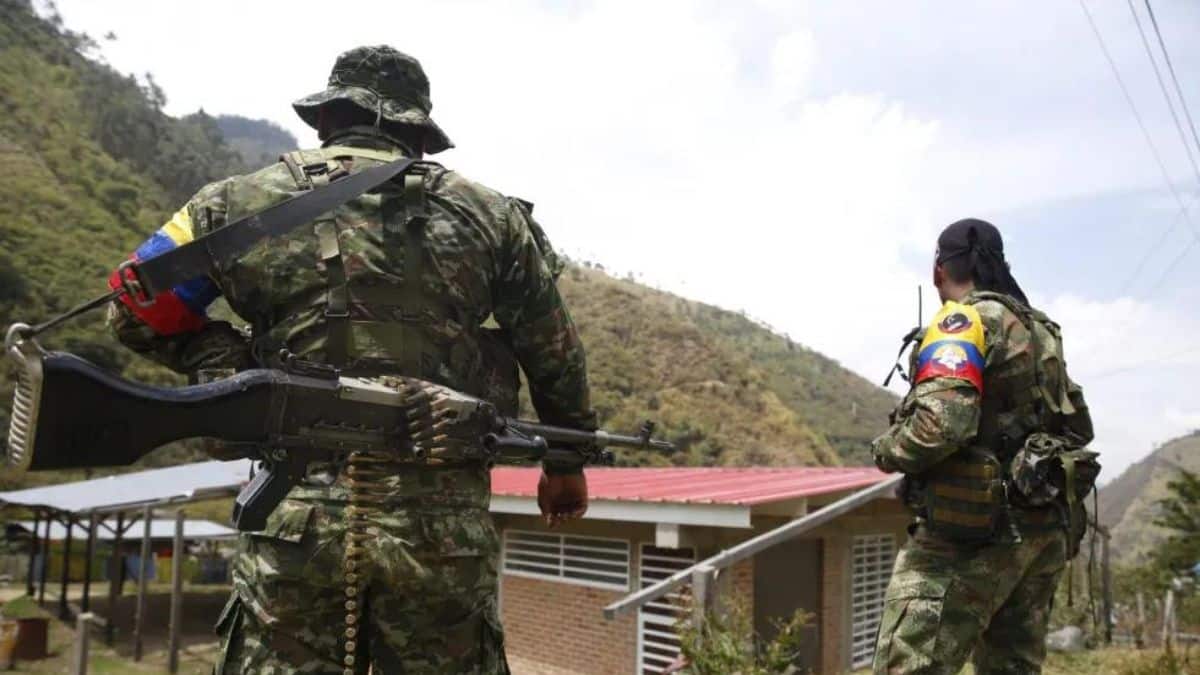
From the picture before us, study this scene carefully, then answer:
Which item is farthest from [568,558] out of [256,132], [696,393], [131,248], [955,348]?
[256,132]

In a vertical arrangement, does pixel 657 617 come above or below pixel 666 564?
below

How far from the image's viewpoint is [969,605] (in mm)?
3020

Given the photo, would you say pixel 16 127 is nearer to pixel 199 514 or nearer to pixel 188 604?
pixel 199 514

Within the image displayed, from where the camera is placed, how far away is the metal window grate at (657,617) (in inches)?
370

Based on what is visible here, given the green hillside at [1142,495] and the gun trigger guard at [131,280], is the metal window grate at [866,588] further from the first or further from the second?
the green hillside at [1142,495]

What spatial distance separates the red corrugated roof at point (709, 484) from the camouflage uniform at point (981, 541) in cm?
462

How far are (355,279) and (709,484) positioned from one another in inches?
354

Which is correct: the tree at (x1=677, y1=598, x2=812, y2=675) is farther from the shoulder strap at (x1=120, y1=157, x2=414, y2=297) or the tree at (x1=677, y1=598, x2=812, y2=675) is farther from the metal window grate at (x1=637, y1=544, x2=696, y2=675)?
the shoulder strap at (x1=120, y1=157, x2=414, y2=297)

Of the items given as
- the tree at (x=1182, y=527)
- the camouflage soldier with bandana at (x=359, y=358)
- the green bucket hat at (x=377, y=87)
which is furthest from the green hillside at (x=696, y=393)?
the camouflage soldier with bandana at (x=359, y=358)

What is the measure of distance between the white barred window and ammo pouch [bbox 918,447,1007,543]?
282 inches

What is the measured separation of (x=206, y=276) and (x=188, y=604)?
61.3 feet

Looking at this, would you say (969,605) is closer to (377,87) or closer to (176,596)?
(377,87)

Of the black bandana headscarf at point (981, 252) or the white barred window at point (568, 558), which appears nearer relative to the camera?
the black bandana headscarf at point (981, 252)

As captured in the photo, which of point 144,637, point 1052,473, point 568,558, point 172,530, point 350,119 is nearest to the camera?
point 350,119
